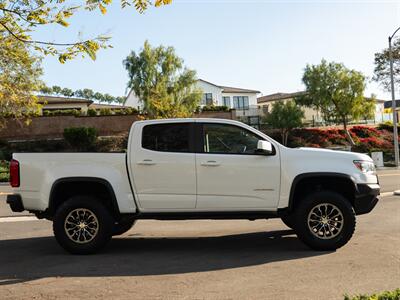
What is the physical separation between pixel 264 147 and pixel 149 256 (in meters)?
2.30

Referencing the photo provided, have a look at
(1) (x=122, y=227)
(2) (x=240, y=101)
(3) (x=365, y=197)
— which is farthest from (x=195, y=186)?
(2) (x=240, y=101)

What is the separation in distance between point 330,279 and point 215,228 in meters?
4.07

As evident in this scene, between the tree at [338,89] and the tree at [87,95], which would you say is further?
the tree at [87,95]

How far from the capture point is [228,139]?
281 inches

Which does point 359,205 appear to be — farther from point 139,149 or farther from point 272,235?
point 139,149

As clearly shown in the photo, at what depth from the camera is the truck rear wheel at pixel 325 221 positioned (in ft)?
22.6

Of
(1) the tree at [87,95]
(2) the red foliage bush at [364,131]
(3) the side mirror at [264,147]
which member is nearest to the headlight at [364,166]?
(3) the side mirror at [264,147]

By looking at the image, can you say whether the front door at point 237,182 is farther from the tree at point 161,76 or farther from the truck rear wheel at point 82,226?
the tree at point 161,76

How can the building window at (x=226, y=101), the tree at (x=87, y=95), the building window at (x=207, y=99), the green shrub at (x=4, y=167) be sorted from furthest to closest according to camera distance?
the tree at (x=87, y=95) < the building window at (x=226, y=101) < the building window at (x=207, y=99) < the green shrub at (x=4, y=167)

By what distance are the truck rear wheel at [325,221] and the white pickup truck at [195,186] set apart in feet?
0.05

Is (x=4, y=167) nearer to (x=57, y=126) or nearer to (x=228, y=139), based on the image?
(x=57, y=126)

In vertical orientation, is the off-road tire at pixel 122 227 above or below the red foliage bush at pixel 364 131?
below

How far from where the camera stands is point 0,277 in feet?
19.2

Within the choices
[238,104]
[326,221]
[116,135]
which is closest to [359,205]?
[326,221]
